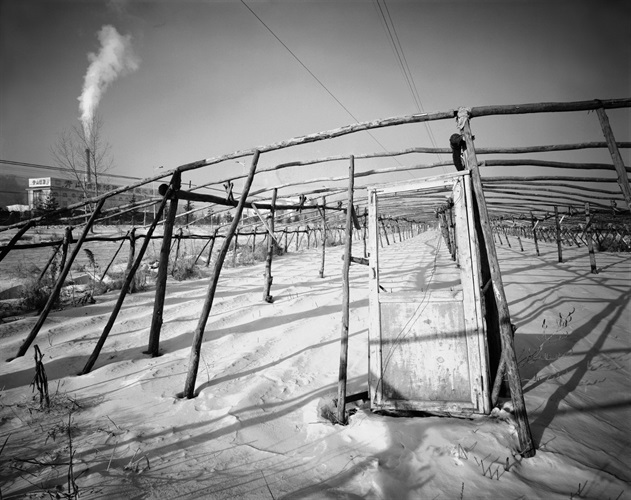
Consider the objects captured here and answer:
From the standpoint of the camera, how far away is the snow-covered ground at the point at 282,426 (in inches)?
68.0

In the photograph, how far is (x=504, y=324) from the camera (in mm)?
2232

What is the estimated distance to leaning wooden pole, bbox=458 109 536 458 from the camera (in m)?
1.93

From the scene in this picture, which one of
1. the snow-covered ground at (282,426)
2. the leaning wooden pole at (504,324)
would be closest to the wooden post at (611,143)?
the leaning wooden pole at (504,324)

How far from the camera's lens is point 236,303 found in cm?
648

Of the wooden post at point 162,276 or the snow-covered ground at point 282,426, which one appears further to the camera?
the wooden post at point 162,276

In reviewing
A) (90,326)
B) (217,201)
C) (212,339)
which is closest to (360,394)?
(212,339)

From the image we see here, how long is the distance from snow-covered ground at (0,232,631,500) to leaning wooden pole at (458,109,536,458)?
0.15 m

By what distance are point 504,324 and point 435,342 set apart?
649 millimetres

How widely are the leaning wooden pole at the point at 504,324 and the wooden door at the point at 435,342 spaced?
0.19 m

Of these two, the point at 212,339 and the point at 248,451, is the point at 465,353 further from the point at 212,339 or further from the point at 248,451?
the point at 212,339

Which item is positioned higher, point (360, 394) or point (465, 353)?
point (465, 353)

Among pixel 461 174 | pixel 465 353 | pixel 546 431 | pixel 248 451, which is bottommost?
pixel 248 451

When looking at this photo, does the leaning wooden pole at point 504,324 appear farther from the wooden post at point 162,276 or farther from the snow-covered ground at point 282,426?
the wooden post at point 162,276

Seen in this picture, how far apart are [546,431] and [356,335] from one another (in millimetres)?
2563
